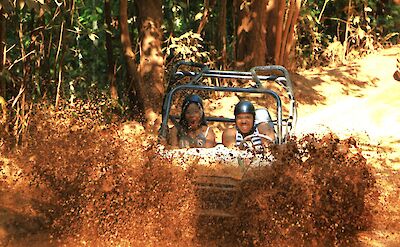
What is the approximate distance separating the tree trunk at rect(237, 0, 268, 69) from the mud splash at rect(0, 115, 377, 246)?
753 cm

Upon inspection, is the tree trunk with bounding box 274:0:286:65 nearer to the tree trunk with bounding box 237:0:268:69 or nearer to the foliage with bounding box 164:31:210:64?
the tree trunk with bounding box 237:0:268:69

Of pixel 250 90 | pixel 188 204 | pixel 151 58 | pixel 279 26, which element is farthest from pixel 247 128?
pixel 279 26

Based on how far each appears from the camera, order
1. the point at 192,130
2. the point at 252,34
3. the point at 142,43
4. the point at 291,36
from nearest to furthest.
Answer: the point at 192,130
the point at 142,43
the point at 252,34
the point at 291,36

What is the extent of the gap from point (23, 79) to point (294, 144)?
4496 millimetres

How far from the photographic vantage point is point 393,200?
25.7 feet

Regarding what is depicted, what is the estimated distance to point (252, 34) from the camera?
13656mm

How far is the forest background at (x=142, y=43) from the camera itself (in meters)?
9.52

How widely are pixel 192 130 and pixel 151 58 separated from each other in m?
4.33

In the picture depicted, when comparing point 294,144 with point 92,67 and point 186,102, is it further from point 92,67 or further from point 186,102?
point 92,67

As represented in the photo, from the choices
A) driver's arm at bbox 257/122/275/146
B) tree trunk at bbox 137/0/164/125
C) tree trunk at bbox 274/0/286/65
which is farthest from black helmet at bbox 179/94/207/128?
tree trunk at bbox 274/0/286/65

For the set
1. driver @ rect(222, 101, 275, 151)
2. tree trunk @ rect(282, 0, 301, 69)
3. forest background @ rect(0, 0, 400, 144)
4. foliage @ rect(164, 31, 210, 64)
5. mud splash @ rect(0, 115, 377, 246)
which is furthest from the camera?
tree trunk @ rect(282, 0, 301, 69)

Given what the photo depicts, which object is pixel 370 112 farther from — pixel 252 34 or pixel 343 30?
pixel 343 30

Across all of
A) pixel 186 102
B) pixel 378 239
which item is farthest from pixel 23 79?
pixel 378 239

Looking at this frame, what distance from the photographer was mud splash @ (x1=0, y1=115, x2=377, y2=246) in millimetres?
5695
